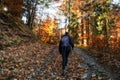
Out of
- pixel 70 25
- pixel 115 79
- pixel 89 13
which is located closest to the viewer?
pixel 115 79

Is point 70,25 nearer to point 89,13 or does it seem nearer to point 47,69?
point 89,13

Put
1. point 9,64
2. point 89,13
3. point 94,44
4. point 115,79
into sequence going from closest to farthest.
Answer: point 115,79 → point 9,64 → point 94,44 → point 89,13

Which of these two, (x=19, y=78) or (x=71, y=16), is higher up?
(x=71, y=16)

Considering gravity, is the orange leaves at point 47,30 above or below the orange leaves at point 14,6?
below

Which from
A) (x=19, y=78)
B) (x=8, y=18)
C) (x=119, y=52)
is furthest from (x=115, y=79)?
(x=8, y=18)

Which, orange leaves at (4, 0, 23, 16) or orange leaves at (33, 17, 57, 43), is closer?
orange leaves at (4, 0, 23, 16)

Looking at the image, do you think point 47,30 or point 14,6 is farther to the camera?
point 47,30

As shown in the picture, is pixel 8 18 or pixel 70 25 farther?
pixel 70 25

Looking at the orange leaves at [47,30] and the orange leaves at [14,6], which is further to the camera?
the orange leaves at [47,30]

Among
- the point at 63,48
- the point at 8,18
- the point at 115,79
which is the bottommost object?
the point at 115,79

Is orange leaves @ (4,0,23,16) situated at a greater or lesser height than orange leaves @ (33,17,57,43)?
greater

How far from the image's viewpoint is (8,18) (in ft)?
95.2

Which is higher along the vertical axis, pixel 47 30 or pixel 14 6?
pixel 14 6

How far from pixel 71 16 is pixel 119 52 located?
30546 mm
